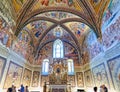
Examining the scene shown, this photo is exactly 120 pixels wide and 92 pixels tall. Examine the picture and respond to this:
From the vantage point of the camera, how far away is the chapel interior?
8914 mm

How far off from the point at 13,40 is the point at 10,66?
94.6 inches

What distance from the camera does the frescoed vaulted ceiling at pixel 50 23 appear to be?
413 inches

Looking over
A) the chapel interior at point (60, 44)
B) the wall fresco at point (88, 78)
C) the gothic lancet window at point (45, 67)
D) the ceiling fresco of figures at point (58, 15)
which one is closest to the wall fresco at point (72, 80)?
the chapel interior at point (60, 44)

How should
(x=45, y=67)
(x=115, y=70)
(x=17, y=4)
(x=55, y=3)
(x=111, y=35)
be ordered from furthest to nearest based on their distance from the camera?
(x=45, y=67) < (x=55, y=3) < (x=17, y=4) < (x=111, y=35) < (x=115, y=70)

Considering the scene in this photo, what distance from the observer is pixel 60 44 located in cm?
→ 1734

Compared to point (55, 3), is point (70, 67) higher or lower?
lower

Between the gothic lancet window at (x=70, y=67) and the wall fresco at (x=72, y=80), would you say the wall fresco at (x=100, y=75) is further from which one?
the gothic lancet window at (x=70, y=67)

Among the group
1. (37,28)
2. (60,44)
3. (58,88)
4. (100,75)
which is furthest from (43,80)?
(100,75)

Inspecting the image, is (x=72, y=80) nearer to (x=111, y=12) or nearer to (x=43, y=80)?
(x=43, y=80)

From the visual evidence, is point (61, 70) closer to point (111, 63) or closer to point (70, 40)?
point (70, 40)

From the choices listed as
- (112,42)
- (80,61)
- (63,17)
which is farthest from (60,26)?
(112,42)

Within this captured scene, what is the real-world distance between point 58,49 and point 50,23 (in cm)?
447

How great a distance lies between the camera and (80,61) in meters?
16.0

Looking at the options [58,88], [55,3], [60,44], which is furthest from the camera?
[60,44]
